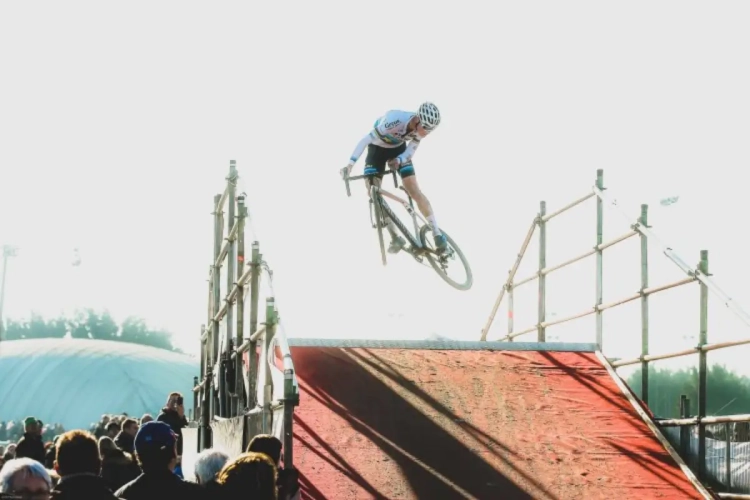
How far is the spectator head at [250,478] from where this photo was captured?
4996 mm

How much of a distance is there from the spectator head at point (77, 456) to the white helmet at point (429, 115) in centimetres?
861

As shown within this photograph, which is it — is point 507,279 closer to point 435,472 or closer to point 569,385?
point 569,385

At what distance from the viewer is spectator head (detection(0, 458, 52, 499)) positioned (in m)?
4.42

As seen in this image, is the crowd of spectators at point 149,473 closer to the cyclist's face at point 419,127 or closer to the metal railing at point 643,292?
the metal railing at point 643,292

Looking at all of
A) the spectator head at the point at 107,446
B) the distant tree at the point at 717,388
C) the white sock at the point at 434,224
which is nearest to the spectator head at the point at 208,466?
the spectator head at the point at 107,446

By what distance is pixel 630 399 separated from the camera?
10.6m

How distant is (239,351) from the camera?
9.66 meters

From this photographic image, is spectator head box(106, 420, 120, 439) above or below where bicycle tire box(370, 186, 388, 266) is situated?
below

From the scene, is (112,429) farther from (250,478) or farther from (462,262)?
(250,478)

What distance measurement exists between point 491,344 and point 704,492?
124 inches

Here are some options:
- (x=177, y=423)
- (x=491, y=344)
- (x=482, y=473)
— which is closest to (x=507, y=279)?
(x=491, y=344)

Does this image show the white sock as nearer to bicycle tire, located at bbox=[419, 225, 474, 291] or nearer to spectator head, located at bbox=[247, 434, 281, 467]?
bicycle tire, located at bbox=[419, 225, 474, 291]

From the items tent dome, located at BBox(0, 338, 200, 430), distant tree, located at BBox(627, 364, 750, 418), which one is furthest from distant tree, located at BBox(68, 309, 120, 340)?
distant tree, located at BBox(627, 364, 750, 418)

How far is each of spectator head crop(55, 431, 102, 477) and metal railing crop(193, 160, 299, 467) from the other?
234cm
